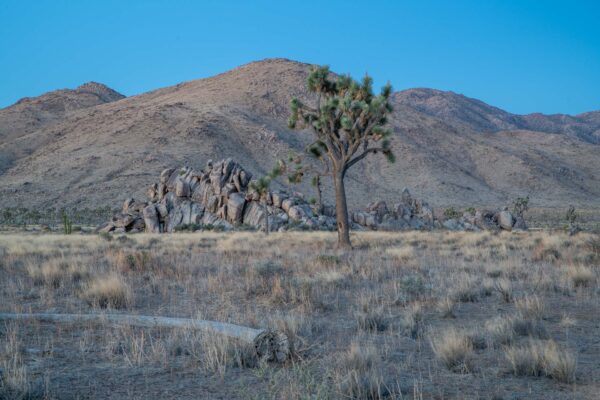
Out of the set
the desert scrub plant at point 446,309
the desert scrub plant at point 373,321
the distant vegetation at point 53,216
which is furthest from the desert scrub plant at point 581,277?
the distant vegetation at point 53,216

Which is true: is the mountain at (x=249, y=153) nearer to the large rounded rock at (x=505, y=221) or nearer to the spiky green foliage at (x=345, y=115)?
the large rounded rock at (x=505, y=221)

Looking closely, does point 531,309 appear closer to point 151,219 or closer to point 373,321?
point 373,321

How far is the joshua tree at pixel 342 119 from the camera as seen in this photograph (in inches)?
791

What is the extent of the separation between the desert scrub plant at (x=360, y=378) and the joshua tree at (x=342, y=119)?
14.6m

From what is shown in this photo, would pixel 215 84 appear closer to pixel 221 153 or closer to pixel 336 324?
pixel 221 153

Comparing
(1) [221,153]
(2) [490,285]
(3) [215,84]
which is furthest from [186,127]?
(2) [490,285]

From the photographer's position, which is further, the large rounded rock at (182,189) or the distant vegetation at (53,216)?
the distant vegetation at (53,216)

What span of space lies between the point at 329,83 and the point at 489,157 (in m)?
89.6

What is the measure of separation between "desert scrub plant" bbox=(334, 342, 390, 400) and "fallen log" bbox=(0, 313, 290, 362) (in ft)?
2.25

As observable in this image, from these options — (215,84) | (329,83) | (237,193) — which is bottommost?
(237,193)

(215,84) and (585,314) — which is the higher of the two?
(215,84)

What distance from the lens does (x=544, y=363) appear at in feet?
16.3

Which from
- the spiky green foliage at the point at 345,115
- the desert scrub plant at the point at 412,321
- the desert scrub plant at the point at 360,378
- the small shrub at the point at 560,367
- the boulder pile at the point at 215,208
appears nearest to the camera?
the desert scrub plant at the point at 360,378

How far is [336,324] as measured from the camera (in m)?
7.22
